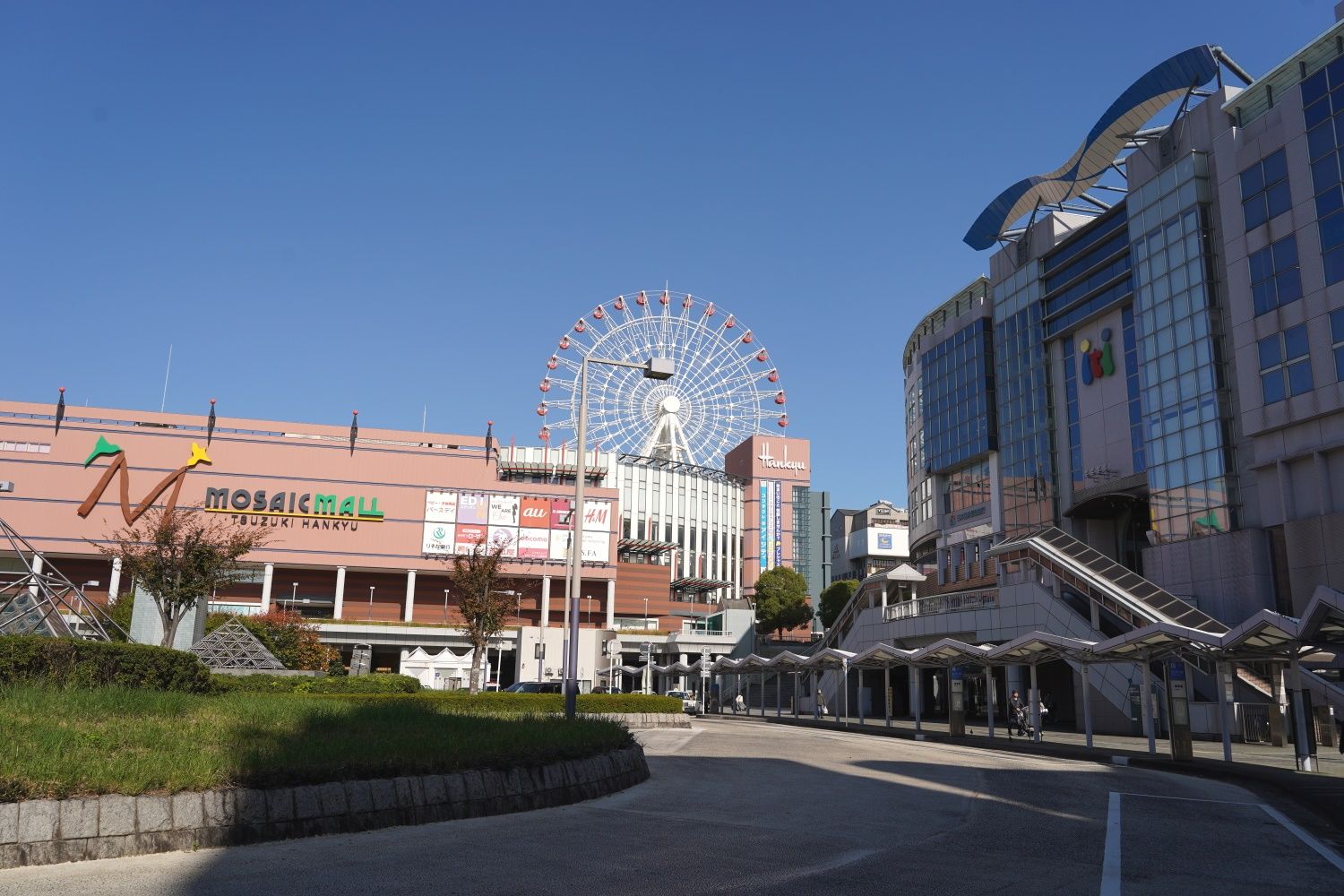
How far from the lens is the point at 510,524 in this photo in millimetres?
87125

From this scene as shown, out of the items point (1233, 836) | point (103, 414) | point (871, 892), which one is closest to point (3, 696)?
point (871, 892)

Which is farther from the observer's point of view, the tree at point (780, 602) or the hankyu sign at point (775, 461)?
the hankyu sign at point (775, 461)

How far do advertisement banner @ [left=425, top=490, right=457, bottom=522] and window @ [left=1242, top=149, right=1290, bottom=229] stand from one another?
63492 mm

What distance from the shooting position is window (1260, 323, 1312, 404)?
124 ft

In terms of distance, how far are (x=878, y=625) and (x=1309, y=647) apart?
3222 cm

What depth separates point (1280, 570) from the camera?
3894 cm

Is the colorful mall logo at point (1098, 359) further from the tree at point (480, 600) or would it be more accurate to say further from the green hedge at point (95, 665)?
the green hedge at point (95, 665)

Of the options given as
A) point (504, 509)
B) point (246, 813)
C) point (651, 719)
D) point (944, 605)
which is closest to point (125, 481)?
point (651, 719)

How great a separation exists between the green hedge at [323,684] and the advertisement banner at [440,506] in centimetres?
5182

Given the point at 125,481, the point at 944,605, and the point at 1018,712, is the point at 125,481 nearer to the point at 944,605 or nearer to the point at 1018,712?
the point at 944,605

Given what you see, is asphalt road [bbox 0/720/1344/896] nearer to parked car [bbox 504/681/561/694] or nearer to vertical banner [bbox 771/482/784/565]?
parked car [bbox 504/681/561/694]

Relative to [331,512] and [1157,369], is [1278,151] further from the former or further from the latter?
[331,512]

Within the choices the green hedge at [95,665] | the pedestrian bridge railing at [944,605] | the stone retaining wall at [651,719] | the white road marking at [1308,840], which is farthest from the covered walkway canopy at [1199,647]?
the green hedge at [95,665]

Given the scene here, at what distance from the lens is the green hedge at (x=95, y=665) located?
49.1 ft
